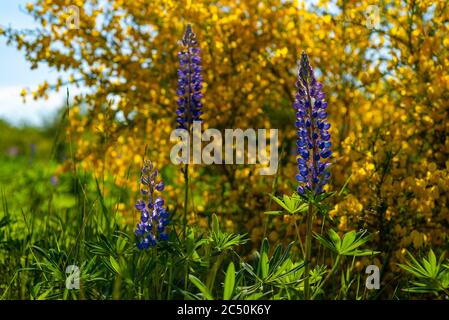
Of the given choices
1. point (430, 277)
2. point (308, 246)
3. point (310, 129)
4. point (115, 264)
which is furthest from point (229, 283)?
point (430, 277)

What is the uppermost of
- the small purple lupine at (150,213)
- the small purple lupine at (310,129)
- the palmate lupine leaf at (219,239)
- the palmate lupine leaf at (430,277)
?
the small purple lupine at (310,129)

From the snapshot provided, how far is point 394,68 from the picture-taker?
462cm

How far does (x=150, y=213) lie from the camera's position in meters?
2.76

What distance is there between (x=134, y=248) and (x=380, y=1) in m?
3.23

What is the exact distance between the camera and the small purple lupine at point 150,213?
2.68 m

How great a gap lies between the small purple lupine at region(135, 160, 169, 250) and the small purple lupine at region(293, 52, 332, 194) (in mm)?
621

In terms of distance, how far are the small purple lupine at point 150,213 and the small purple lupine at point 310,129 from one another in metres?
0.62

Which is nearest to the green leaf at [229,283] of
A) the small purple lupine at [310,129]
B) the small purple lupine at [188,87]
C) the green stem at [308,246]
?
the green stem at [308,246]

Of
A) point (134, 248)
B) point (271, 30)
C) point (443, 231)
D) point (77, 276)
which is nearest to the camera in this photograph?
point (77, 276)

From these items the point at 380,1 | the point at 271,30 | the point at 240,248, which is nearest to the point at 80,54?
the point at 271,30

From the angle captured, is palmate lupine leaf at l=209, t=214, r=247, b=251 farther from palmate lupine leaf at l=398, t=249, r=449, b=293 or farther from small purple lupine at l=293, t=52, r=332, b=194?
palmate lupine leaf at l=398, t=249, r=449, b=293

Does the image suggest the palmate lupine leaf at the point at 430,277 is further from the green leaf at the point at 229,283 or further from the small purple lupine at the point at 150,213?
the small purple lupine at the point at 150,213
